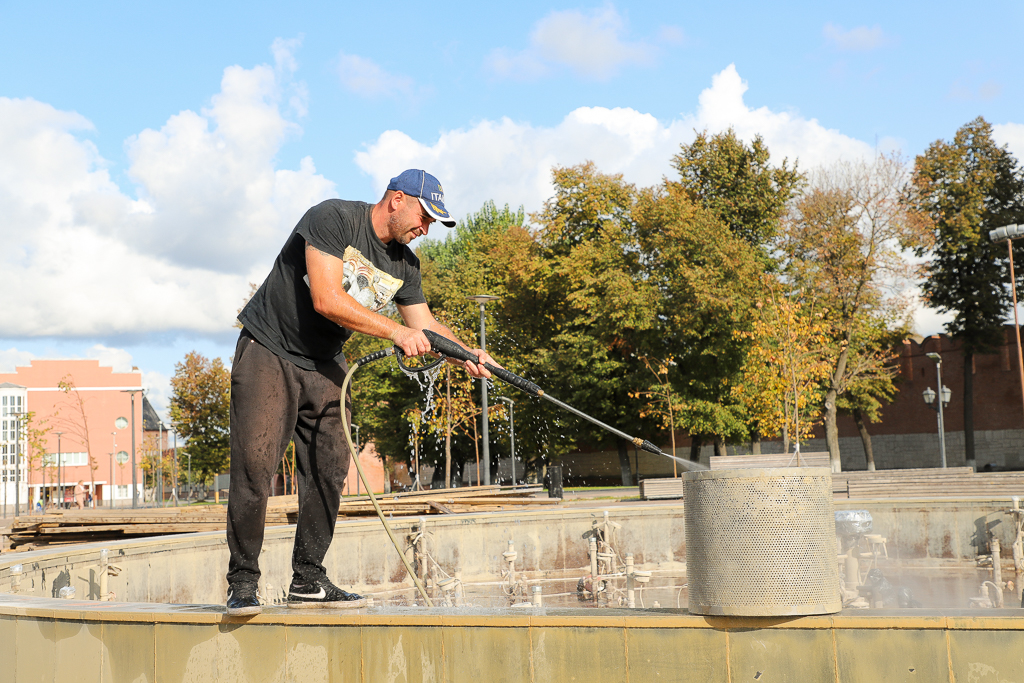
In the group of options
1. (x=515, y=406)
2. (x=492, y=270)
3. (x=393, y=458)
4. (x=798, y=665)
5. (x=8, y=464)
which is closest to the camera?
(x=798, y=665)

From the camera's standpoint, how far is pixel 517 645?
3.50m

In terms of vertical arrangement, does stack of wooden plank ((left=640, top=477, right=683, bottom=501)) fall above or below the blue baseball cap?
below

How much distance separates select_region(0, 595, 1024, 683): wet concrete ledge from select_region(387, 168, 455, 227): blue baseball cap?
5.73 feet

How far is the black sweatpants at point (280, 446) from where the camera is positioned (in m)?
3.85

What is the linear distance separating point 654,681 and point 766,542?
688mm

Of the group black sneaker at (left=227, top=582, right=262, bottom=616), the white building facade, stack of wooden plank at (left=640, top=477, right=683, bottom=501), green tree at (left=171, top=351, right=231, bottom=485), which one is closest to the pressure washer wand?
black sneaker at (left=227, top=582, right=262, bottom=616)

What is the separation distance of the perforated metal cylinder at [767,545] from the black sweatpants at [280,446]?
1.68 m

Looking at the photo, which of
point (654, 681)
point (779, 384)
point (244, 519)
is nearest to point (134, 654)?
point (244, 519)

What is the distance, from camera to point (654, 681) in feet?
11.1

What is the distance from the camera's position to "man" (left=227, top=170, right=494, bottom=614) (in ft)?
12.5

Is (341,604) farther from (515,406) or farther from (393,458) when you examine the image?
(393,458)

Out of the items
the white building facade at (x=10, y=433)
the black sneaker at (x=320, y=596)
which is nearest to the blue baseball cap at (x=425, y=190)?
the black sneaker at (x=320, y=596)

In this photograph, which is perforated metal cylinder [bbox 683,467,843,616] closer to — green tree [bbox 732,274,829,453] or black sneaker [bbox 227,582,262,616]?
black sneaker [bbox 227,582,262,616]

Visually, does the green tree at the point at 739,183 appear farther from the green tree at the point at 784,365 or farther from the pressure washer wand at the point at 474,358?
the pressure washer wand at the point at 474,358
